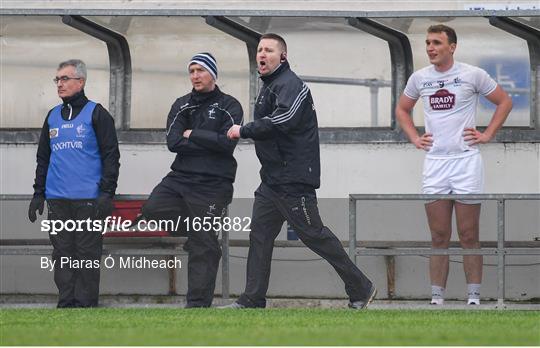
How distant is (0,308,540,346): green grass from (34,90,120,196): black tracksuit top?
54.8 inches

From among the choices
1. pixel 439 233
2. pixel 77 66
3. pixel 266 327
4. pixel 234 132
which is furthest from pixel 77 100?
pixel 266 327

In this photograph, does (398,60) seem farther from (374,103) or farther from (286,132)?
(286,132)

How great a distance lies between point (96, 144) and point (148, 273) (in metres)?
1.34

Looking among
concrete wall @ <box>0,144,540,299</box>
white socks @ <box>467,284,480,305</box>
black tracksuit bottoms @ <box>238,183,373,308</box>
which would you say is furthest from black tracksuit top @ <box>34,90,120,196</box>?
white socks @ <box>467,284,480,305</box>

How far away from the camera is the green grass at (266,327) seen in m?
9.59

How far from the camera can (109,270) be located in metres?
13.8

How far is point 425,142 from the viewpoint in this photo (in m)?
12.8

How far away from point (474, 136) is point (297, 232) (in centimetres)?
155

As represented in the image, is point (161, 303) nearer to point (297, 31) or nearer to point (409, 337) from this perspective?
point (297, 31)

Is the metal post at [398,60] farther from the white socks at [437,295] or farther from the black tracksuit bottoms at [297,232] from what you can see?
the black tracksuit bottoms at [297,232]

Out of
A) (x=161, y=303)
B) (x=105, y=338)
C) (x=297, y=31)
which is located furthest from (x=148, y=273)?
(x=105, y=338)

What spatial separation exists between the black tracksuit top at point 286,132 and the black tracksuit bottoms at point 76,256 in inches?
67.2

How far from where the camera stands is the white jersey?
12.7m

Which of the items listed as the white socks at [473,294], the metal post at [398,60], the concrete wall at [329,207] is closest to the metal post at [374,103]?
the metal post at [398,60]
